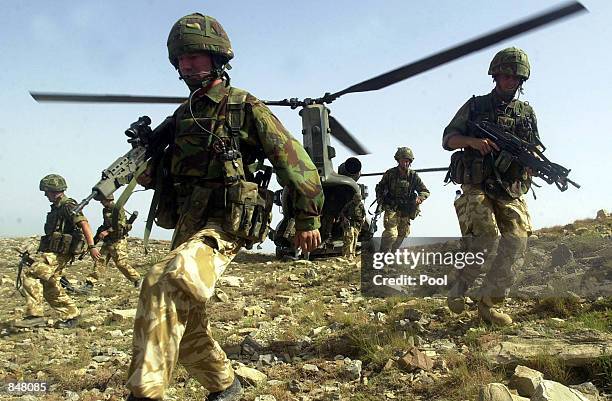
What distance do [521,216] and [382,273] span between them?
158 inches

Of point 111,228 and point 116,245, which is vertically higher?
point 111,228

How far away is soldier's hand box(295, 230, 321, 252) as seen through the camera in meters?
3.03

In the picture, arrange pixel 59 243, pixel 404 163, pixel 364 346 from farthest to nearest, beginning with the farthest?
pixel 404 163 → pixel 59 243 → pixel 364 346

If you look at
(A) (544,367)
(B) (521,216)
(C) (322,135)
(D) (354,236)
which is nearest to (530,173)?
(B) (521,216)

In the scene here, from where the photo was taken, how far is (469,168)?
5070 mm

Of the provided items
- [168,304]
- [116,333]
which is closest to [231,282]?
[116,333]

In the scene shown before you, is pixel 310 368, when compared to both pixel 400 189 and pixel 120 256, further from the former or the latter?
pixel 400 189

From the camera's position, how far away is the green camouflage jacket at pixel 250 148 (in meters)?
3.01

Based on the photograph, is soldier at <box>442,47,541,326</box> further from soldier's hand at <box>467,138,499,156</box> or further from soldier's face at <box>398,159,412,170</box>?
soldier's face at <box>398,159,412,170</box>

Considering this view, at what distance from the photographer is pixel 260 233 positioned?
313 centimetres

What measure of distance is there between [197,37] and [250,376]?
2602 mm

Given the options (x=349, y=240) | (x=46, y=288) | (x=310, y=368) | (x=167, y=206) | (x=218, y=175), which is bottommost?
(x=310, y=368)

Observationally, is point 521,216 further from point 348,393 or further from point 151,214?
point 151,214

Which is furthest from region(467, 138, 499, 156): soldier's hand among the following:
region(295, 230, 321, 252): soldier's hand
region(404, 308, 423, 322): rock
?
Answer: region(295, 230, 321, 252): soldier's hand
